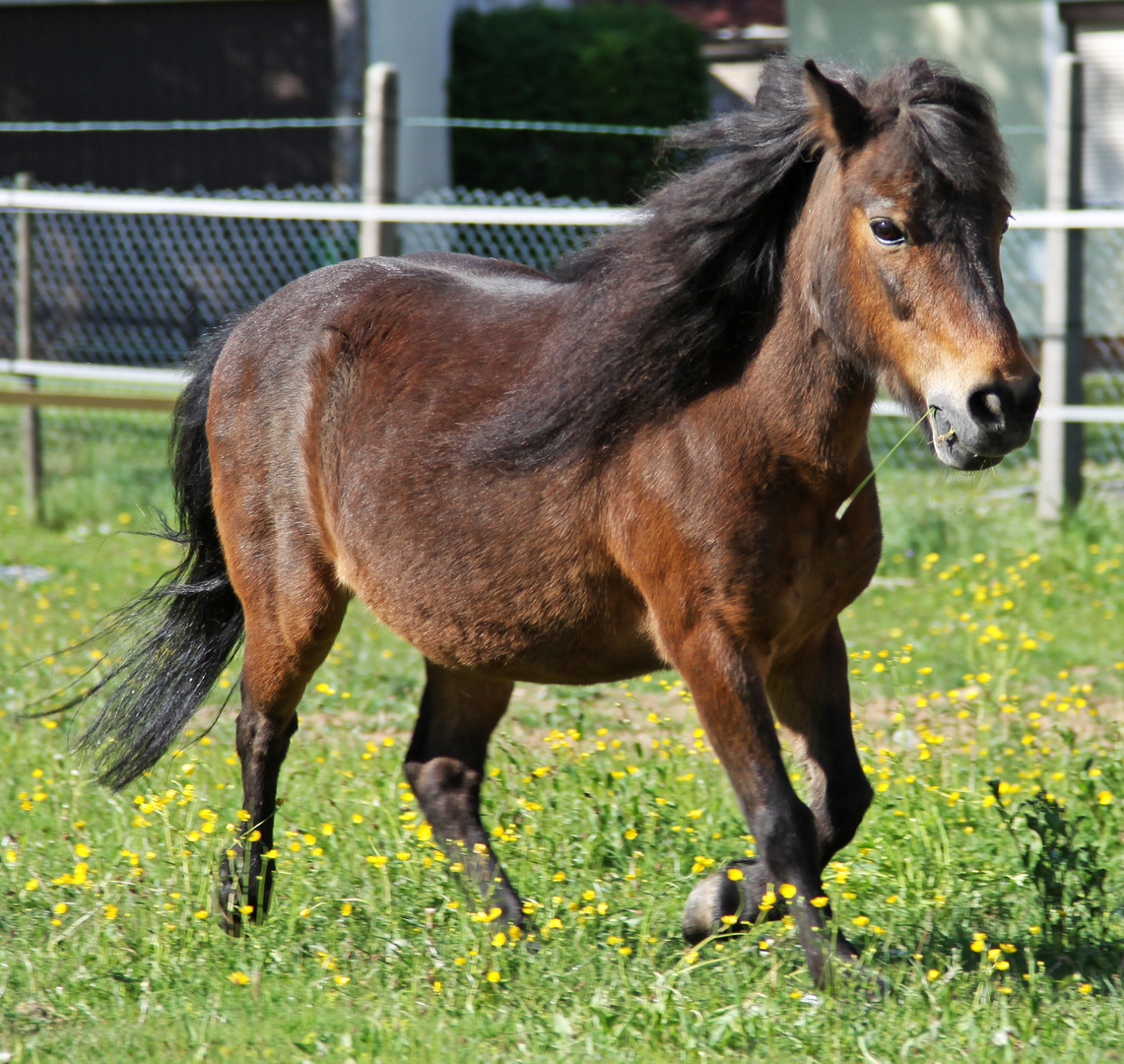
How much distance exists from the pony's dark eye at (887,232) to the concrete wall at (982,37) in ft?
37.8

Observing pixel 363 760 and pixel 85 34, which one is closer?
pixel 363 760

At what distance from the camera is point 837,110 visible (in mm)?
2816

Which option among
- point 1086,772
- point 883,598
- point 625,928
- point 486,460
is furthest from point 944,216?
point 883,598

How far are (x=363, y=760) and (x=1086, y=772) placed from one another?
236 cm

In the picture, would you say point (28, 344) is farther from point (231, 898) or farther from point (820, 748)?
point (820, 748)

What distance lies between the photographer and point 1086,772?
4.20 m

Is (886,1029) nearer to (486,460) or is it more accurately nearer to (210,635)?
(486,460)

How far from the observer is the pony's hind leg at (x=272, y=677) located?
12.6 feet

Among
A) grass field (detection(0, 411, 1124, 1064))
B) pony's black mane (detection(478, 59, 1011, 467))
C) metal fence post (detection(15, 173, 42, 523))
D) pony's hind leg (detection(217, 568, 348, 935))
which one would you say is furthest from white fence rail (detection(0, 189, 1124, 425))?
pony's black mane (detection(478, 59, 1011, 467))

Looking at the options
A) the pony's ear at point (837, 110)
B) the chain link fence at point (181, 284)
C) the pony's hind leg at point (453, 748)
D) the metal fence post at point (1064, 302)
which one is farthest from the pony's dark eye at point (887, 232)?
the chain link fence at point (181, 284)

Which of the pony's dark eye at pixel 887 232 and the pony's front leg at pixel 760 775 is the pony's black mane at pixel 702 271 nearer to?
the pony's dark eye at pixel 887 232

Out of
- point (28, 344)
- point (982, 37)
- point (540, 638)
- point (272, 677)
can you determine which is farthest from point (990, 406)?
point (982, 37)

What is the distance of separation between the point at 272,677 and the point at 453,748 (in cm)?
56

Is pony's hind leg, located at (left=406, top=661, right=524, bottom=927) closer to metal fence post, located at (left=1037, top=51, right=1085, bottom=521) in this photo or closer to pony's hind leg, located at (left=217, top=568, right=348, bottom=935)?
pony's hind leg, located at (left=217, top=568, right=348, bottom=935)
